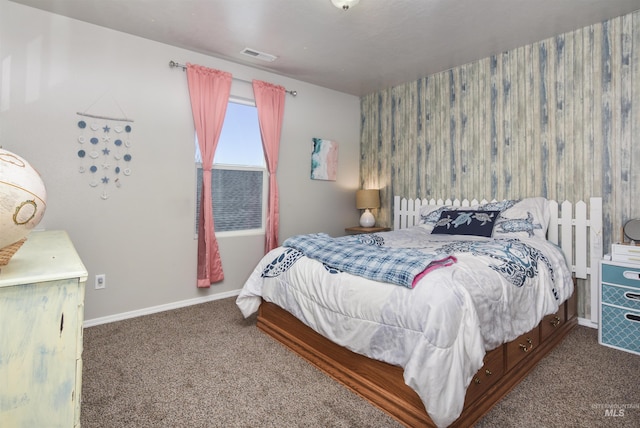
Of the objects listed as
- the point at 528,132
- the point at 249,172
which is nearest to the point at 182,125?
the point at 249,172

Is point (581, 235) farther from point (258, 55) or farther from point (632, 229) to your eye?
point (258, 55)

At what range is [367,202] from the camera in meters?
4.39

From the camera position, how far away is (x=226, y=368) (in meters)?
2.11

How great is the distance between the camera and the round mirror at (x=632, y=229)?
2.48m

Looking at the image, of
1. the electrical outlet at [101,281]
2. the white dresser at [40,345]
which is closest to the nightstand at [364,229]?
the electrical outlet at [101,281]

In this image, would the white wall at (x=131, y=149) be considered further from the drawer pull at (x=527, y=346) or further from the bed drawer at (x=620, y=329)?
the bed drawer at (x=620, y=329)

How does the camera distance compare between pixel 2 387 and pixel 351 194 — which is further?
pixel 351 194

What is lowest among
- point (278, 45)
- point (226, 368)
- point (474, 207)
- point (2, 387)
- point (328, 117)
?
point (226, 368)

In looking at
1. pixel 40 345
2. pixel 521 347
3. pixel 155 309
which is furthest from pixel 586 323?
pixel 155 309

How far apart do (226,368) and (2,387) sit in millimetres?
1409

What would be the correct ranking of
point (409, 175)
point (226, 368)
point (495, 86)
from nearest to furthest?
point (226, 368) → point (495, 86) → point (409, 175)

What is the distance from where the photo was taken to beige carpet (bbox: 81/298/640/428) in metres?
1.63

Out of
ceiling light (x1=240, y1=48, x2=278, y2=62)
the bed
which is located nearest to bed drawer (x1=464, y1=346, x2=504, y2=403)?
the bed

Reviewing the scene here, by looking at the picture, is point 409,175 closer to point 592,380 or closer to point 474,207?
point 474,207
